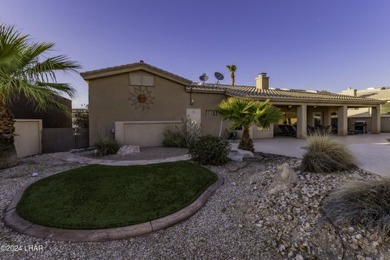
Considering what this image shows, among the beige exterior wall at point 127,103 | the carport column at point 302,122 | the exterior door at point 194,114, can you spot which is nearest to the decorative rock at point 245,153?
the beige exterior wall at point 127,103

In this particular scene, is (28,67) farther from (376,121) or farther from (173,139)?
(376,121)

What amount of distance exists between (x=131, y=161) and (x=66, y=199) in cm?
373

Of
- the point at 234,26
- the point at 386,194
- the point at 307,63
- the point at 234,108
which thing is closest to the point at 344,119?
the point at 307,63

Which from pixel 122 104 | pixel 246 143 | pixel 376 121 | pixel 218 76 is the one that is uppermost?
pixel 218 76

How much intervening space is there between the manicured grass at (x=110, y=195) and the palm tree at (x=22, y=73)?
2.64 meters

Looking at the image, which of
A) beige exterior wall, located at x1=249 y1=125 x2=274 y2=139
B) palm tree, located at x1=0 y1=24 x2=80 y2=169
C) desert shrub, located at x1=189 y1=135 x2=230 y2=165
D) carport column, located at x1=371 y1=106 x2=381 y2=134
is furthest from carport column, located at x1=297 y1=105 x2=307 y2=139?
palm tree, located at x1=0 y1=24 x2=80 y2=169

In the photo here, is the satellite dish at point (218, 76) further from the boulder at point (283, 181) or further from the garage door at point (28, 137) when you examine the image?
the boulder at point (283, 181)

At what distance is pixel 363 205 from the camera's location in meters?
3.64

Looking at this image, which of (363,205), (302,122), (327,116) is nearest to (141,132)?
(363,205)

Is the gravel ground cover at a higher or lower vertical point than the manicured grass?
lower

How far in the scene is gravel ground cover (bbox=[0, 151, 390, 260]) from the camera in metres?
3.14

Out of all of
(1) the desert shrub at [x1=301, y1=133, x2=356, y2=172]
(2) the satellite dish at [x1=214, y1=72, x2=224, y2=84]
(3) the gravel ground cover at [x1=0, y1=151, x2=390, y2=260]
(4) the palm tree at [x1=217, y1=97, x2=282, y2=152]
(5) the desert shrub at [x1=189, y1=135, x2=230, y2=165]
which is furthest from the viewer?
(2) the satellite dish at [x1=214, y1=72, x2=224, y2=84]

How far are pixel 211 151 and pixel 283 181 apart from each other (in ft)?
9.88

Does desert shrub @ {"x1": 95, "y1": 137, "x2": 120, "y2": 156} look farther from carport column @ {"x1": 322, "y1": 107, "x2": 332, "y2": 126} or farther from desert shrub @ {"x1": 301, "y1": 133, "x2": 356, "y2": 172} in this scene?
carport column @ {"x1": 322, "y1": 107, "x2": 332, "y2": 126}
